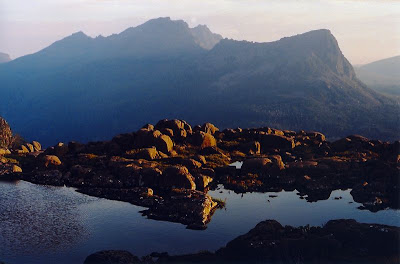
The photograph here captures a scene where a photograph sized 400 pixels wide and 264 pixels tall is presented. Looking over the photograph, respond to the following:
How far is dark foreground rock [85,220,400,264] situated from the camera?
1404 inches

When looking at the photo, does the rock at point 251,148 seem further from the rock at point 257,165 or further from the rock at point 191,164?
the rock at point 191,164

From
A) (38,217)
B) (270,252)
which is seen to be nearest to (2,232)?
(38,217)

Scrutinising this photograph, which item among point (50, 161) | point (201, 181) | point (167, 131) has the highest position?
point (167, 131)

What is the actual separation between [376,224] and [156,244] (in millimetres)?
25923

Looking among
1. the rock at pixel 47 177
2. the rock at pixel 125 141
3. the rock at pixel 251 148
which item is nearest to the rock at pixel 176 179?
the rock at pixel 47 177

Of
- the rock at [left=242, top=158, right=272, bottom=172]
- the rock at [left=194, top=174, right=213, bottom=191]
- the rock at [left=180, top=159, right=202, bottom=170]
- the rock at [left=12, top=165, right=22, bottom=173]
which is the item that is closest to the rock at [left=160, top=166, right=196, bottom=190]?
the rock at [left=194, top=174, right=213, bottom=191]

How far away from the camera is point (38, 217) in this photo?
46250mm

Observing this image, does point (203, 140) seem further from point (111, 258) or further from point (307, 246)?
point (111, 258)

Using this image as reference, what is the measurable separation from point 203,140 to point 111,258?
5689 centimetres

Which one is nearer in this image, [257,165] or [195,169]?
[195,169]

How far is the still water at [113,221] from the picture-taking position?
3750 cm

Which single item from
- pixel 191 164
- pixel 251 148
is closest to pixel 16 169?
pixel 191 164

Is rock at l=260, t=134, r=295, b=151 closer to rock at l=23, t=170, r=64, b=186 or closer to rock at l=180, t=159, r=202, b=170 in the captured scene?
rock at l=180, t=159, r=202, b=170

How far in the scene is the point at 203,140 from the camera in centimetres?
8944
